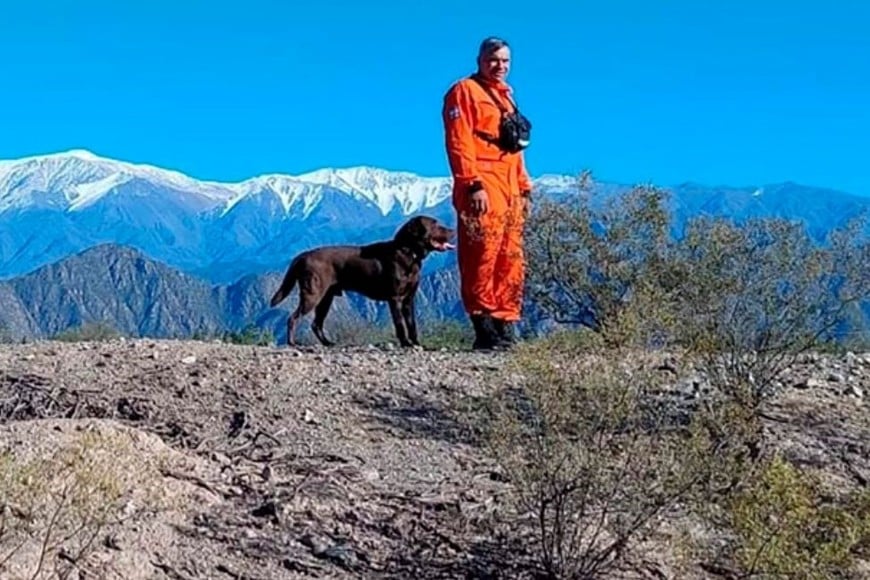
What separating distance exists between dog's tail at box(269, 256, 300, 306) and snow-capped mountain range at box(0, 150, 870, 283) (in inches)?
3829

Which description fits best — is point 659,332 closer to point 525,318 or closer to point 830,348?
point 525,318

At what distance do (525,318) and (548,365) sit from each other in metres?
3.46

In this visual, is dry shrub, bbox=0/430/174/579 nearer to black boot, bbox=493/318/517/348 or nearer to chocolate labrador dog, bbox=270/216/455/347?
black boot, bbox=493/318/517/348

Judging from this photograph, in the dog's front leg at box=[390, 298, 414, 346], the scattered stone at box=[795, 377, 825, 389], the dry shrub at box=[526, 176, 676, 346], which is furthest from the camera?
the dog's front leg at box=[390, 298, 414, 346]

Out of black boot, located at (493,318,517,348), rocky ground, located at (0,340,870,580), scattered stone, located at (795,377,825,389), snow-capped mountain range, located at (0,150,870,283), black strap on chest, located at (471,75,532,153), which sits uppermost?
black strap on chest, located at (471,75,532,153)

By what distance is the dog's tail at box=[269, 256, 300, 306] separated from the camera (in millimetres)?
9992

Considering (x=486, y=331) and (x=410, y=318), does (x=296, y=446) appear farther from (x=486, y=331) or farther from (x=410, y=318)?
(x=410, y=318)

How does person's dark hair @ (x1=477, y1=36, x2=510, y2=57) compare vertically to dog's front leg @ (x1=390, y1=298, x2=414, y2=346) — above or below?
above

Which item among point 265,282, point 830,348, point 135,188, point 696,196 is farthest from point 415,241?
point 135,188

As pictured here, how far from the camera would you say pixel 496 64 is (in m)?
8.50

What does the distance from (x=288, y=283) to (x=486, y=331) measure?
224cm

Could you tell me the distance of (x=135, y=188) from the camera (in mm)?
181375

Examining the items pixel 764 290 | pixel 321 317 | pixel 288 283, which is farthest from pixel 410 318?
pixel 764 290

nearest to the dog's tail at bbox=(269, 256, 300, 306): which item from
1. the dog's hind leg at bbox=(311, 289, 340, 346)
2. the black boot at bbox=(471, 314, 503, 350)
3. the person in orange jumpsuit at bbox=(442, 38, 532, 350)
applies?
the dog's hind leg at bbox=(311, 289, 340, 346)
